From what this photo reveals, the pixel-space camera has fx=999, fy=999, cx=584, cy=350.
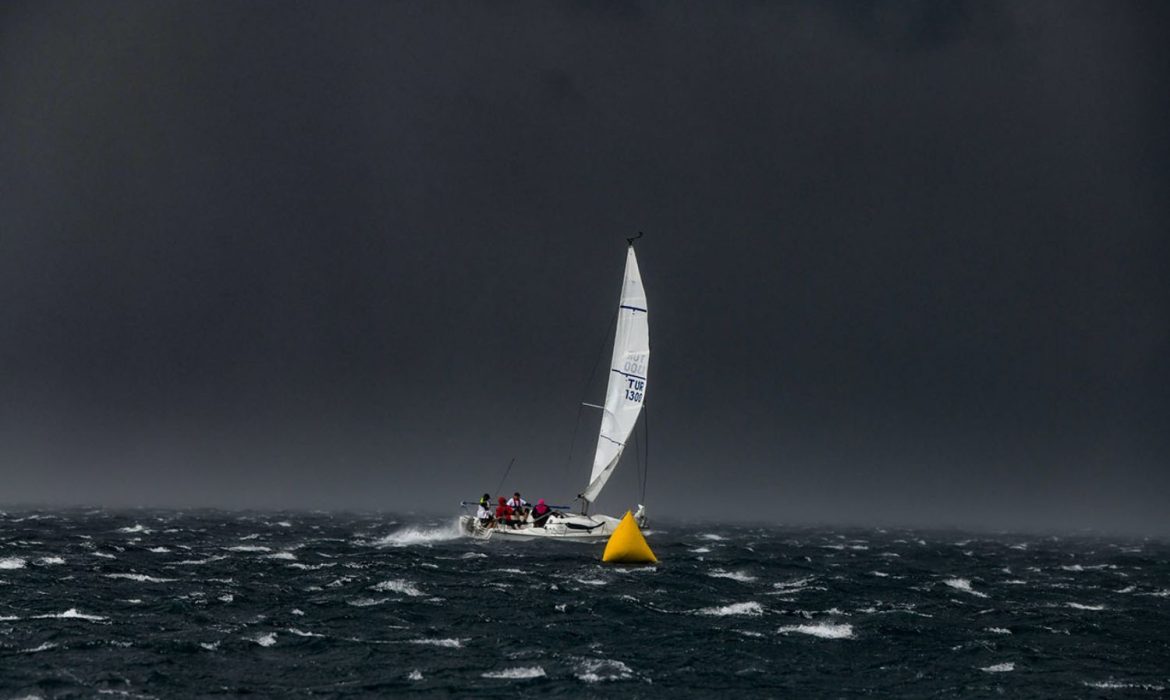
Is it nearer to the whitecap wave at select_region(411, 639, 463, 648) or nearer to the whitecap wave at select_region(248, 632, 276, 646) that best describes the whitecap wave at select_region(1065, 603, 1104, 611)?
the whitecap wave at select_region(411, 639, 463, 648)

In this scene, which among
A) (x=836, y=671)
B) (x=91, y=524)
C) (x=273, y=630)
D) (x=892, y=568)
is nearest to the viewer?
(x=836, y=671)

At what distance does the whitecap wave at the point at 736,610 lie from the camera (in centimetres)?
3488

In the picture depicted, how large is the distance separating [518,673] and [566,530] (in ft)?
119

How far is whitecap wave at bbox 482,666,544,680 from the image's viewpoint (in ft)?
80.7

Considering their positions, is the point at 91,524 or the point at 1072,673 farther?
the point at 91,524

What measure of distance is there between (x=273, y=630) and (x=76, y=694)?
7969mm

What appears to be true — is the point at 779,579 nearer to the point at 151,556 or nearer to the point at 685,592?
the point at 685,592

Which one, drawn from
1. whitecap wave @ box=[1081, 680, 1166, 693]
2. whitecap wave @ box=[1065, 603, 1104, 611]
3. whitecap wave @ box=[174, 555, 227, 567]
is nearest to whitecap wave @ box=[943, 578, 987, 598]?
whitecap wave @ box=[1065, 603, 1104, 611]

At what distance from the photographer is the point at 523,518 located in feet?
207

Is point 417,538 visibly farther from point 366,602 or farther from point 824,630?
point 824,630

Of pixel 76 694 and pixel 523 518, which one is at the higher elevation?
pixel 523 518

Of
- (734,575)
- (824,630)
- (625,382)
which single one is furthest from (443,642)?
(625,382)

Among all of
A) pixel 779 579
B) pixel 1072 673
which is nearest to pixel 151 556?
pixel 779 579

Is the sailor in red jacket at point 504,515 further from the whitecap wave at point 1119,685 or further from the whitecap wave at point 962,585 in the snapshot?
the whitecap wave at point 1119,685
